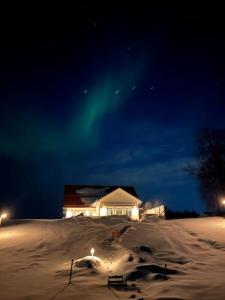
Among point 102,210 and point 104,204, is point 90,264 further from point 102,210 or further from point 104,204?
point 104,204

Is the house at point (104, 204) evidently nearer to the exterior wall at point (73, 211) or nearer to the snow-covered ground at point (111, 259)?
the exterior wall at point (73, 211)

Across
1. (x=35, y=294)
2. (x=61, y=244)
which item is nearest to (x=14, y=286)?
(x=35, y=294)

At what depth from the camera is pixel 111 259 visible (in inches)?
701

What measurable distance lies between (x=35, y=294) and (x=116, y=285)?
3.06 metres

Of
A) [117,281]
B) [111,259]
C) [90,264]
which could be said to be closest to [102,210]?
[111,259]

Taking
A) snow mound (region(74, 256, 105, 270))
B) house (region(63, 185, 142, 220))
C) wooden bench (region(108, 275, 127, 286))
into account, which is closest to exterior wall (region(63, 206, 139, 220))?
house (region(63, 185, 142, 220))

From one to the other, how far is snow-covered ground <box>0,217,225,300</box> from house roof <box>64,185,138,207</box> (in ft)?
43.4

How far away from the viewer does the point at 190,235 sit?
23156mm

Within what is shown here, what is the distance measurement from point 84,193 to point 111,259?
98.7ft

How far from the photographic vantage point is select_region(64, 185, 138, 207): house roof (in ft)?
147

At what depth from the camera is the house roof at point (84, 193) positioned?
44.8 meters

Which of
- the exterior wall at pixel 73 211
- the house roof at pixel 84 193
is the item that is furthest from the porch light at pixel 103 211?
the house roof at pixel 84 193

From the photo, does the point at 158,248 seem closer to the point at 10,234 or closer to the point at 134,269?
the point at 134,269

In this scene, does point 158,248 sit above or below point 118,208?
below
